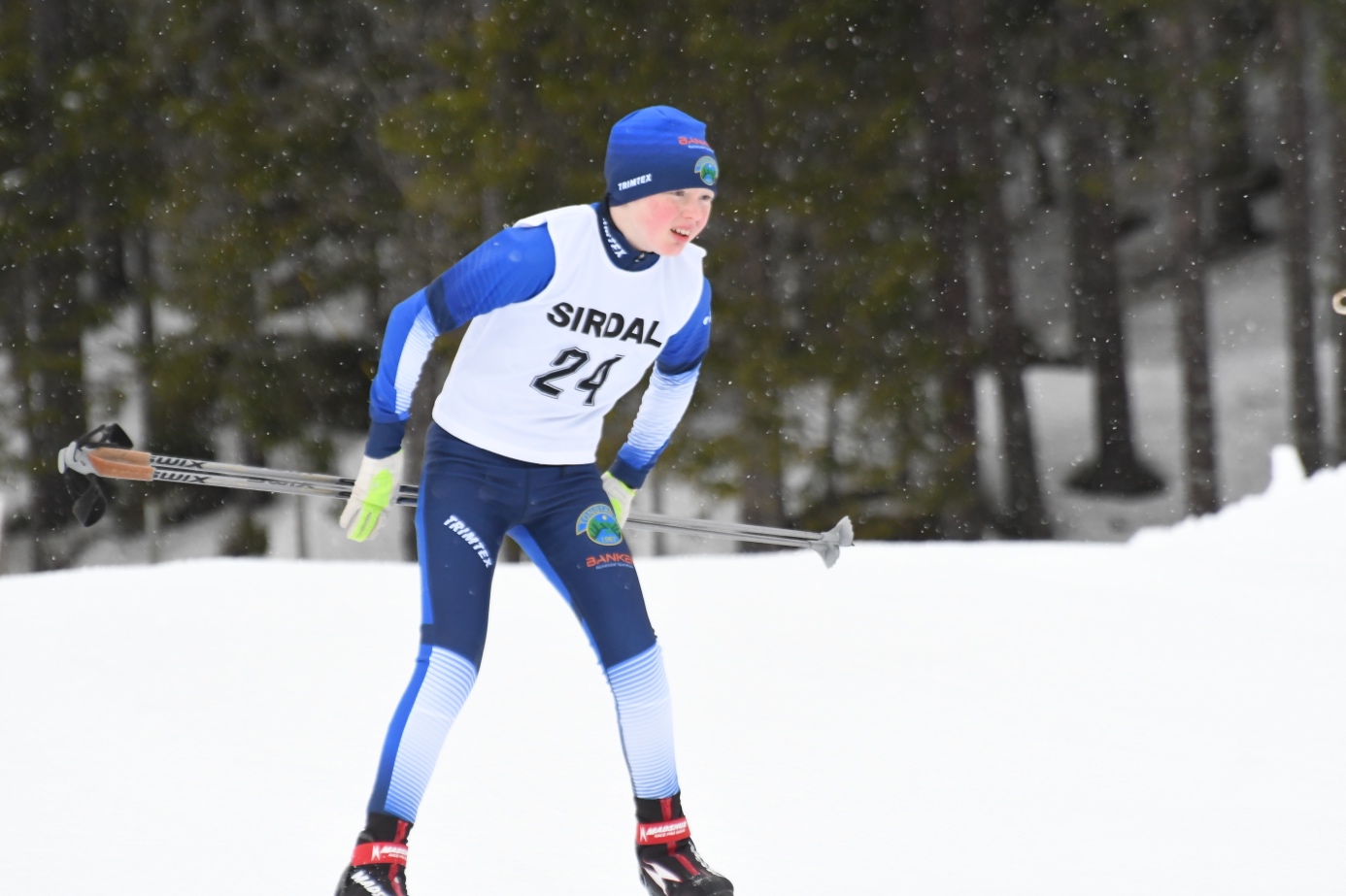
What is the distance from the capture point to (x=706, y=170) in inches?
154

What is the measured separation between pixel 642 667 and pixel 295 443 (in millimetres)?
14785

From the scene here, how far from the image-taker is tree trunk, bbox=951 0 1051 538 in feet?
52.5

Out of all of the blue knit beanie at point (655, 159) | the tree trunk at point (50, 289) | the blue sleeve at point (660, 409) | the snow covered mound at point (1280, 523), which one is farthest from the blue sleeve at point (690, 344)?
the tree trunk at point (50, 289)

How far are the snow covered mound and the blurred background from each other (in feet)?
17.7

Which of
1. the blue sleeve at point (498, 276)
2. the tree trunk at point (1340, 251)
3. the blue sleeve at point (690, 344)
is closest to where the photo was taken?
the blue sleeve at point (498, 276)

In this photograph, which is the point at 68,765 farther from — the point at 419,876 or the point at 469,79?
the point at 469,79

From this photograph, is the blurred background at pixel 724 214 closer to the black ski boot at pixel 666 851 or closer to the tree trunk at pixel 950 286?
the tree trunk at pixel 950 286

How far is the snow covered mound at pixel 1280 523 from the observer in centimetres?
830

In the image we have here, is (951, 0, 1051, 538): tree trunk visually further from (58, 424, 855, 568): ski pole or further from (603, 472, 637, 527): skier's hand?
(58, 424, 855, 568): ski pole

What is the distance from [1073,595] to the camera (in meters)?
7.50

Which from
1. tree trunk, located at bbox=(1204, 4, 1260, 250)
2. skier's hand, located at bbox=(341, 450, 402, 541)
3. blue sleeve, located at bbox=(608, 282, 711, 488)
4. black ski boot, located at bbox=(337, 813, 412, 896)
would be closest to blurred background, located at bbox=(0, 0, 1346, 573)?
tree trunk, located at bbox=(1204, 4, 1260, 250)

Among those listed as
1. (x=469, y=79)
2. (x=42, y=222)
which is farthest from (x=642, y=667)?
(x=42, y=222)

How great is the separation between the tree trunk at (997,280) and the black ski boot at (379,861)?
13.5 meters

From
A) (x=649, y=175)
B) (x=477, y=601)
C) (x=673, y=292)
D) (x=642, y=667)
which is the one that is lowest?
(x=642, y=667)
